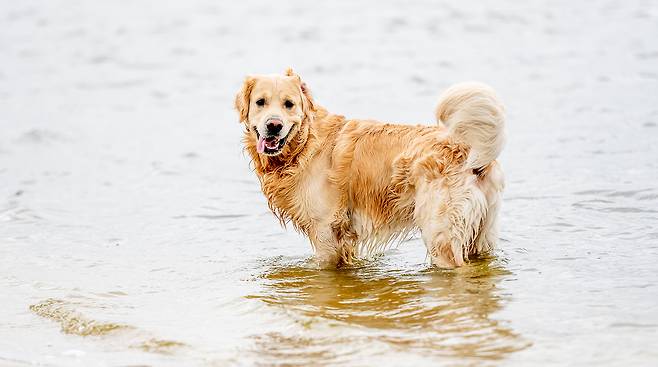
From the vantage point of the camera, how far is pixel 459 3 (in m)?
23.0

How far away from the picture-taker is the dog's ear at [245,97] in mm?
6816

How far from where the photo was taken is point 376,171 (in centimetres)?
664

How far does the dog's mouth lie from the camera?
6.66m

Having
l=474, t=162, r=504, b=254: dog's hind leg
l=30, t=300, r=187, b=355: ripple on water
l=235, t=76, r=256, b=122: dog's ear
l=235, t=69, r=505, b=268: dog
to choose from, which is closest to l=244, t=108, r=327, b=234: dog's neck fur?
l=235, t=69, r=505, b=268: dog

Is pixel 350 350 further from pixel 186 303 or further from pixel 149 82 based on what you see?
pixel 149 82

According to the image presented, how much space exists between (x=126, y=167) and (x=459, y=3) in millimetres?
13638

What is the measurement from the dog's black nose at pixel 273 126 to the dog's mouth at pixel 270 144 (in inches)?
2.5

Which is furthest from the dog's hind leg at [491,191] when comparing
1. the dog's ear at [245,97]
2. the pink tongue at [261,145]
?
the dog's ear at [245,97]

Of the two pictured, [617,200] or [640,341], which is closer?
[640,341]

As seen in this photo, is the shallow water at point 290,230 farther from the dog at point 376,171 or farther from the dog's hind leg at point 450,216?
the dog at point 376,171

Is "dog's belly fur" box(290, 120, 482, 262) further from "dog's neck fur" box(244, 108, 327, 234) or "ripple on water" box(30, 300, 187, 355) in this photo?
"ripple on water" box(30, 300, 187, 355)

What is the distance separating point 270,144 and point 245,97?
45 cm

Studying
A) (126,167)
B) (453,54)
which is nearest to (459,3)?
(453,54)

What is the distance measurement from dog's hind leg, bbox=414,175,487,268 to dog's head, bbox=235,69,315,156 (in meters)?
1.09
